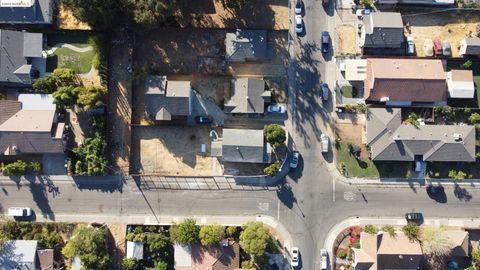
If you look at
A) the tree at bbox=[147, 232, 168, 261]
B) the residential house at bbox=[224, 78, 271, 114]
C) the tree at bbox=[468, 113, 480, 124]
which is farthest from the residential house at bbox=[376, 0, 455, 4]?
the tree at bbox=[147, 232, 168, 261]

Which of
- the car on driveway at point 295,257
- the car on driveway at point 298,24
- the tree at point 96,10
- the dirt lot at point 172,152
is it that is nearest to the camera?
the tree at point 96,10

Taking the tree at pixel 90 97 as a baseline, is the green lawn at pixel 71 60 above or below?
above

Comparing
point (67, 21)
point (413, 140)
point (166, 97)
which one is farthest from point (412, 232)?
point (67, 21)

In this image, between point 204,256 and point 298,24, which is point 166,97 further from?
point 204,256

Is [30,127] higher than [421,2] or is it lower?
lower

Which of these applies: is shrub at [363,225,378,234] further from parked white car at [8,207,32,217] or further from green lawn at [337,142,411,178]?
parked white car at [8,207,32,217]

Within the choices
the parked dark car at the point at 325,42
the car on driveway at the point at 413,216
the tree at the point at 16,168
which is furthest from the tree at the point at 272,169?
the tree at the point at 16,168

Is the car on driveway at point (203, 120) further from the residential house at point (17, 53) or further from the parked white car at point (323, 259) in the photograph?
the parked white car at point (323, 259)
